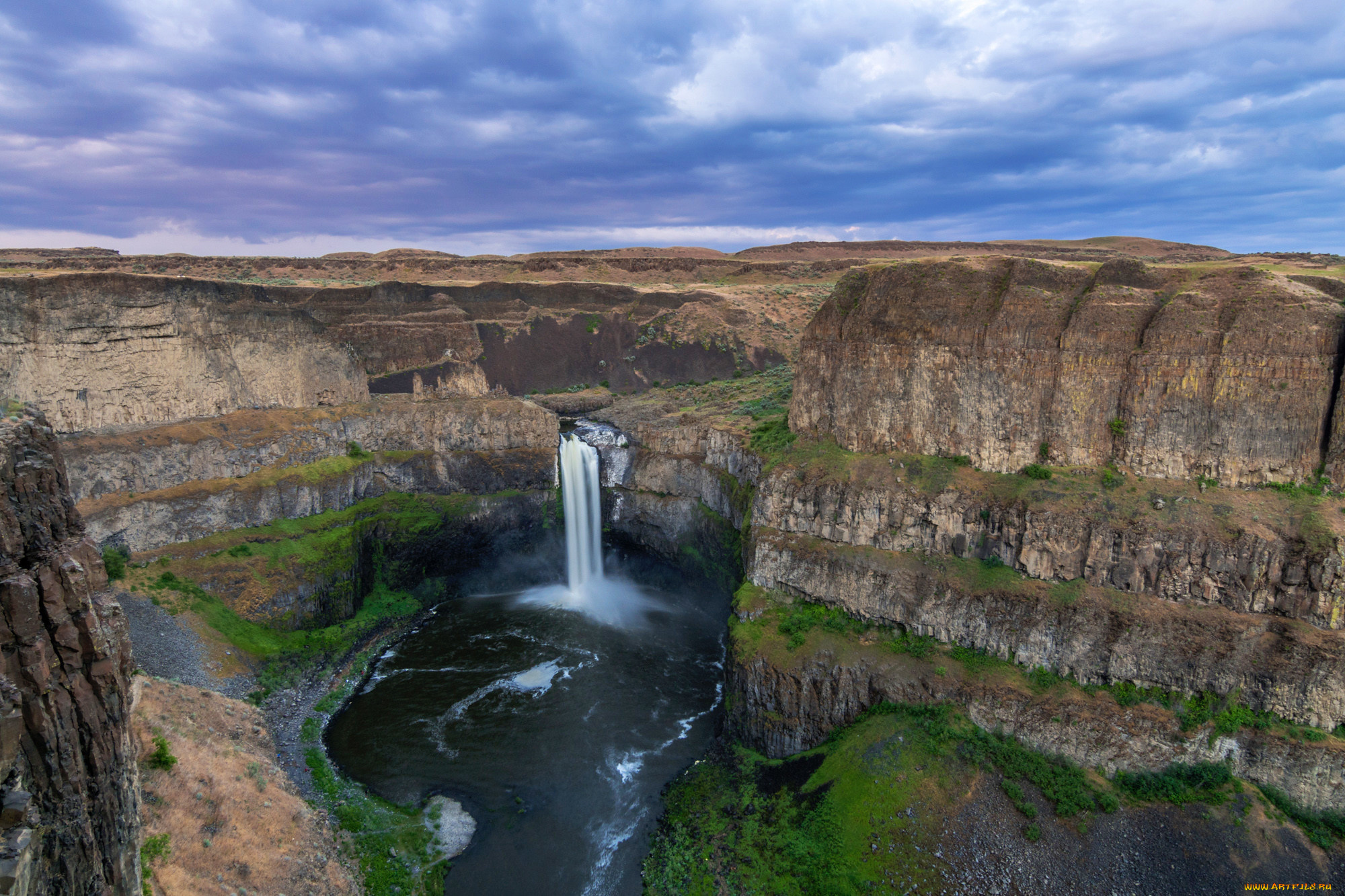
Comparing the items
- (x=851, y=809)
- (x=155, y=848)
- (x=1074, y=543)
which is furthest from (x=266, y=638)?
(x=1074, y=543)

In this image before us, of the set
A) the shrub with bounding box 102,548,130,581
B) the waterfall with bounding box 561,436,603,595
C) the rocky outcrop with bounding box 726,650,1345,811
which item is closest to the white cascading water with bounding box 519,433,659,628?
the waterfall with bounding box 561,436,603,595

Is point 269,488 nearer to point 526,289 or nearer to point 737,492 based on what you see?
point 737,492

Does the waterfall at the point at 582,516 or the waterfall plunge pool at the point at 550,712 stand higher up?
the waterfall at the point at 582,516

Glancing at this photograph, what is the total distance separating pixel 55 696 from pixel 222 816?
13295 mm

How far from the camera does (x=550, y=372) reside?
60531 mm

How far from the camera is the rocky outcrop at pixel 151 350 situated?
113ft

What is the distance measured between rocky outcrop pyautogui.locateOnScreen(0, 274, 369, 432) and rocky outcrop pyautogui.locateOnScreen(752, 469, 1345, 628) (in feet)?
101

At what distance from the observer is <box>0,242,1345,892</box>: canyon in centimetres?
2042

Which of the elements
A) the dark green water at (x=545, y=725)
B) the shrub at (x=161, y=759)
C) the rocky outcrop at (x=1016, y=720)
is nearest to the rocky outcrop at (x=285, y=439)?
the dark green water at (x=545, y=725)

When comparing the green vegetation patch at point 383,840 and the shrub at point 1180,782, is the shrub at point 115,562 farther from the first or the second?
the shrub at point 1180,782

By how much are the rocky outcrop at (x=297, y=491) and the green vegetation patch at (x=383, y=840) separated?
16290mm

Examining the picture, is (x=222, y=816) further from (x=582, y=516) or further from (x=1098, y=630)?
(x=1098, y=630)

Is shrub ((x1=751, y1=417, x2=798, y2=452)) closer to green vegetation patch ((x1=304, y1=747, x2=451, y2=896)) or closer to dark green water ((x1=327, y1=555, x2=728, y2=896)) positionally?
dark green water ((x1=327, y1=555, x2=728, y2=896))

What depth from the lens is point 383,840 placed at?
76.2 feet
